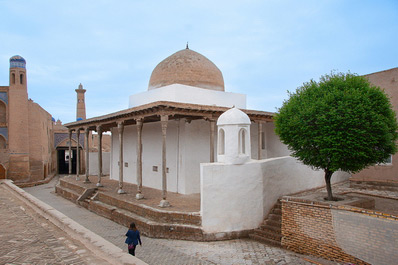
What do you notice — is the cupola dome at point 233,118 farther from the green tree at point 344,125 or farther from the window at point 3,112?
the window at point 3,112

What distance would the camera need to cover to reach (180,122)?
43.2 ft

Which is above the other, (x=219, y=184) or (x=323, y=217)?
(x=219, y=184)

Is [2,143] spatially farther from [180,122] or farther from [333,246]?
[333,246]

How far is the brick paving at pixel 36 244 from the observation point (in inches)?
206

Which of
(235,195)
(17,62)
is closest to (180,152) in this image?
(235,195)

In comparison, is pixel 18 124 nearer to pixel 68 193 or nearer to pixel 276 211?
pixel 68 193

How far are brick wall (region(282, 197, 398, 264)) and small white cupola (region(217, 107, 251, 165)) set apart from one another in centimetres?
197

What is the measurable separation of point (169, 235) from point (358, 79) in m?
6.99

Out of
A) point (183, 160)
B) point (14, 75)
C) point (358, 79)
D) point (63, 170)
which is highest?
point (14, 75)

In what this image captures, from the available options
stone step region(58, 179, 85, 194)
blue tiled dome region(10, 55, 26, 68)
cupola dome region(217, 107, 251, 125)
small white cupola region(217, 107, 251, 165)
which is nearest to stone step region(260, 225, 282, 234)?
small white cupola region(217, 107, 251, 165)

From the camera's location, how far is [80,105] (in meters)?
34.2

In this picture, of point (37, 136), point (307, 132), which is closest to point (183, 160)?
point (307, 132)

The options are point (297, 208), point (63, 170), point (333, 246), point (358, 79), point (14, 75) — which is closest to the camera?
point (333, 246)

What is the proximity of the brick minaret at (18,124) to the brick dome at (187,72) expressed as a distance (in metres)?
13.3
